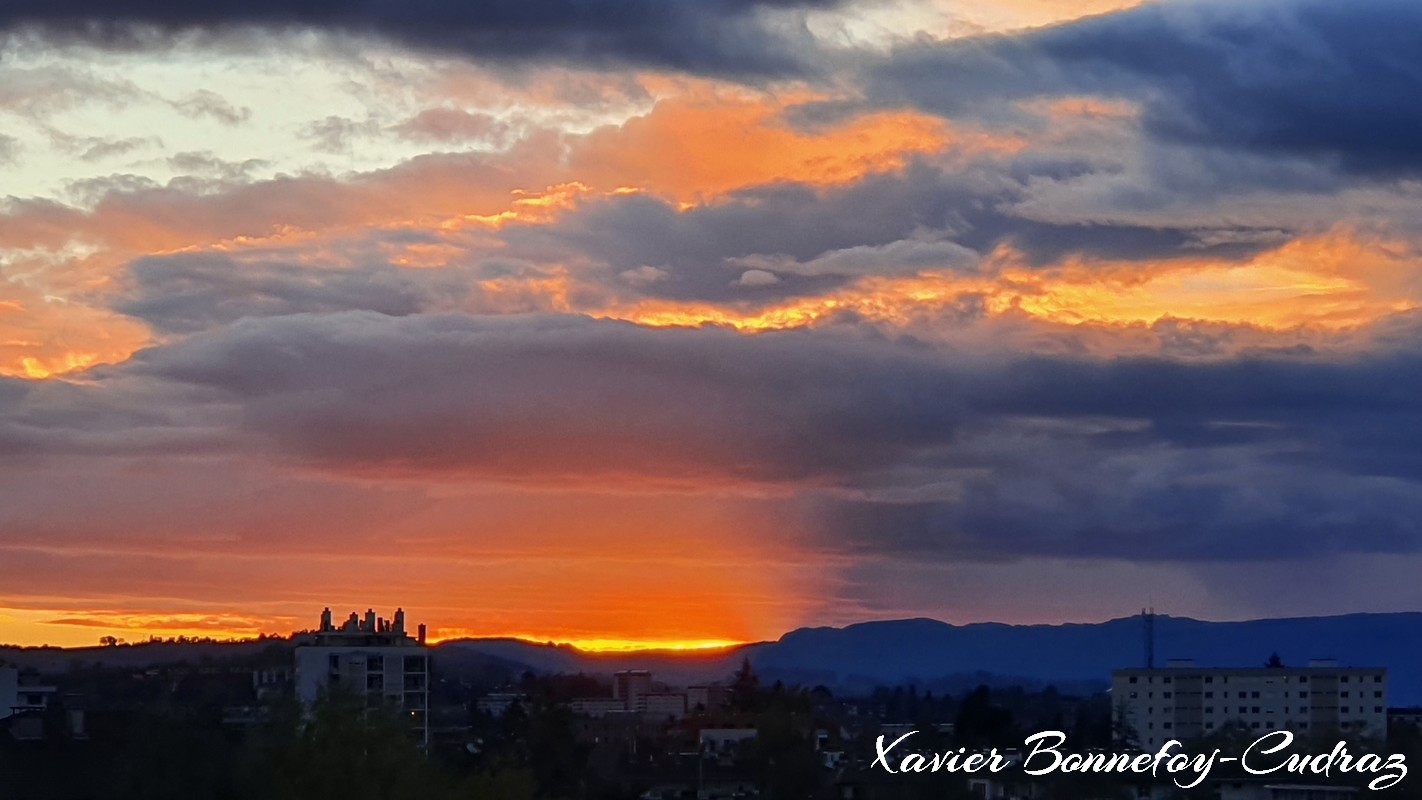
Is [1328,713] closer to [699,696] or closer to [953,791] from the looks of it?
[699,696]

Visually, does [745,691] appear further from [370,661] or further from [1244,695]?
[1244,695]

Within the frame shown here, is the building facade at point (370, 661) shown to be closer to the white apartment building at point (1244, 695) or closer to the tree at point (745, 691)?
the tree at point (745, 691)

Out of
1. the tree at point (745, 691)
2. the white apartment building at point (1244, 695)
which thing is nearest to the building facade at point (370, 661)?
the tree at point (745, 691)

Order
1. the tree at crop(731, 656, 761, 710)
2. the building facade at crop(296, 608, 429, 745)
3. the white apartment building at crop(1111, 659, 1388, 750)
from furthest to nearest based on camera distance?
the white apartment building at crop(1111, 659, 1388, 750) < the tree at crop(731, 656, 761, 710) < the building facade at crop(296, 608, 429, 745)

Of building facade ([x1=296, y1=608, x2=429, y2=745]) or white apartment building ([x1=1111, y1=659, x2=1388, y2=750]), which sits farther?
white apartment building ([x1=1111, y1=659, x2=1388, y2=750])

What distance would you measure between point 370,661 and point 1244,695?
9099cm

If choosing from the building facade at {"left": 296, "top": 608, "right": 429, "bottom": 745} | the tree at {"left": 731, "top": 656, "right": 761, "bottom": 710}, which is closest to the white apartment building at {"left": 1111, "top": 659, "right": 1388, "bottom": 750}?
the tree at {"left": 731, "top": 656, "right": 761, "bottom": 710}

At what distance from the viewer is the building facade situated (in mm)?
118625

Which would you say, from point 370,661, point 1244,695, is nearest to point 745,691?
point 370,661

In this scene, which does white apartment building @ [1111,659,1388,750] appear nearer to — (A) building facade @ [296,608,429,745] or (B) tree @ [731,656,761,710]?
(B) tree @ [731,656,761,710]

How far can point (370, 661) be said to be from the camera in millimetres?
120812

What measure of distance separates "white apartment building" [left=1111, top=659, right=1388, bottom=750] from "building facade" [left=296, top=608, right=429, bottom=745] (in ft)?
228

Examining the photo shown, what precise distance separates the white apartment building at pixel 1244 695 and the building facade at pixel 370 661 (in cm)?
6961

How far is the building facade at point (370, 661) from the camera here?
11862cm
